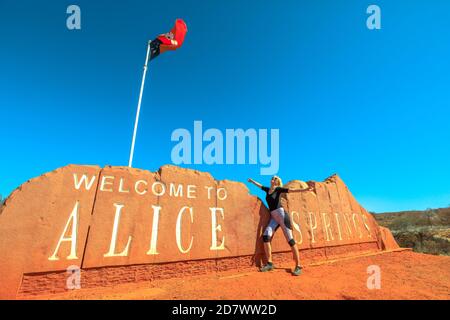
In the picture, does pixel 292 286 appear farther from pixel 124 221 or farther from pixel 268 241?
pixel 124 221

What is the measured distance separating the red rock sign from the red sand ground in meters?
0.38

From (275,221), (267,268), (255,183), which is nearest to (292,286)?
(267,268)

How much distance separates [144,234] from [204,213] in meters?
1.17

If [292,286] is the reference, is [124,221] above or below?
above

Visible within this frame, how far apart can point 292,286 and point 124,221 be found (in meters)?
2.75

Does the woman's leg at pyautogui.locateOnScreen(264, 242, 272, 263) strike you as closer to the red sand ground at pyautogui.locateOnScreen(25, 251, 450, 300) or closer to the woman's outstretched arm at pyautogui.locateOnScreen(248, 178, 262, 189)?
the red sand ground at pyautogui.locateOnScreen(25, 251, 450, 300)

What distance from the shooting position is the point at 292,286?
365 cm

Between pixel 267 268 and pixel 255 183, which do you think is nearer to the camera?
pixel 267 268

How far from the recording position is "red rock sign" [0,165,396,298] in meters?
3.12

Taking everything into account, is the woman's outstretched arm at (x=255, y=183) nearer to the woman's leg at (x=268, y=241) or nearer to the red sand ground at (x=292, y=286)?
the woman's leg at (x=268, y=241)

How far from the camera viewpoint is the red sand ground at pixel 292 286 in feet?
10.6

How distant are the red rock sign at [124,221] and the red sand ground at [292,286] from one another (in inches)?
15.0

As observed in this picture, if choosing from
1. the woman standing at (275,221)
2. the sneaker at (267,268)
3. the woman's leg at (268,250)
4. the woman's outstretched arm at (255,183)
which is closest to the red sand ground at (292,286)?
the sneaker at (267,268)

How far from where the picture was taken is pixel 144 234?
3920mm
